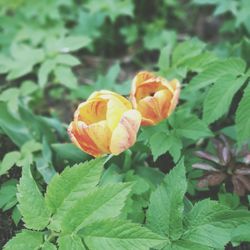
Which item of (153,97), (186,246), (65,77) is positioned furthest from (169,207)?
(65,77)

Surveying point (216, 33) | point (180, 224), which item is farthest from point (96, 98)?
point (216, 33)

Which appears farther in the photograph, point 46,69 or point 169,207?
point 46,69

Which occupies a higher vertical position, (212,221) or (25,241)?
(25,241)

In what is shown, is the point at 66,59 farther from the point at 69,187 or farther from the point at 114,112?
the point at 69,187

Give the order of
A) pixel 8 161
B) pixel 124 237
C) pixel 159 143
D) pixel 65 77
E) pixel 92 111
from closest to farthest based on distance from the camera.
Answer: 1. pixel 124 237
2. pixel 92 111
3. pixel 159 143
4. pixel 8 161
5. pixel 65 77

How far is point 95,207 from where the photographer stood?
1269 mm

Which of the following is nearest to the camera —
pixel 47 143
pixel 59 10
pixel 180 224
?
pixel 180 224

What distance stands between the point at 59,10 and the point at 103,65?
431 millimetres

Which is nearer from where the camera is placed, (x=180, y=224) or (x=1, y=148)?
(x=180, y=224)

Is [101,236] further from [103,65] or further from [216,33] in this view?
[216,33]

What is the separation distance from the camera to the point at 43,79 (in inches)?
89.0

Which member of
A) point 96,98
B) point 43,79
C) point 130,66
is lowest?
point 130,66

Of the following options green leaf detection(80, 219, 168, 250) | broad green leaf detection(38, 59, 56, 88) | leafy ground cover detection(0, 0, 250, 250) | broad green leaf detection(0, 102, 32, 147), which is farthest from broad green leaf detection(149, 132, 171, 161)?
broad green leaf detection(38, 59, 56, 88)

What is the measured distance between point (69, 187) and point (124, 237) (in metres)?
0.21
